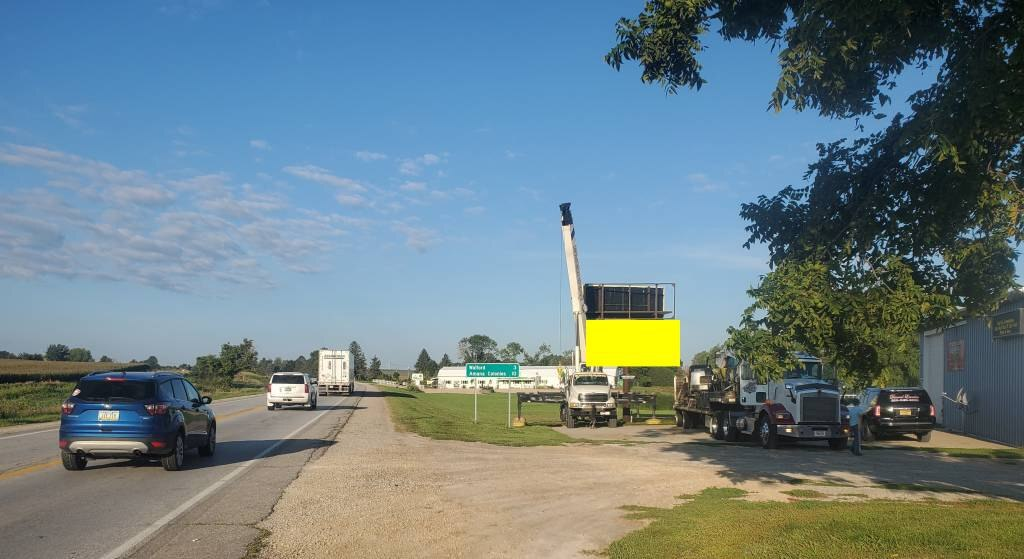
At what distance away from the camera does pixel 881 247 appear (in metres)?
10.4

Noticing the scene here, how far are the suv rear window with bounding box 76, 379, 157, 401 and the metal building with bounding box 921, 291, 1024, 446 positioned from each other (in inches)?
809

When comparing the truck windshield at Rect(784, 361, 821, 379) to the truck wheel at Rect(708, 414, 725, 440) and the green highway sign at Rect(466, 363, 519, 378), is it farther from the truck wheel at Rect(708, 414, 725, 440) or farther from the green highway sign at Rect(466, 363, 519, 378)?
the green highway sign at Rect(466, 363, 519, 378)

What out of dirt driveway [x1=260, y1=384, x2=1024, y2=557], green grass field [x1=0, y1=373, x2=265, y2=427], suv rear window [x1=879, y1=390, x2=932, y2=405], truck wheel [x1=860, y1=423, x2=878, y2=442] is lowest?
green grass field [x1=0, y1=373, x2=265, y2=427]

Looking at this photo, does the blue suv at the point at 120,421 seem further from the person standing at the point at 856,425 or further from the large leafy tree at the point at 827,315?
the person standing at the point at 856,425

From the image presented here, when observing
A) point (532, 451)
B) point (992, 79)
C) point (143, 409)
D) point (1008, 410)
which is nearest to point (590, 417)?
point (532, 451)

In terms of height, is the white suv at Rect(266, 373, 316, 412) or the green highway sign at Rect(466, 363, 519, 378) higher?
the green highway sign at Rect(466, 363, 519, 378)

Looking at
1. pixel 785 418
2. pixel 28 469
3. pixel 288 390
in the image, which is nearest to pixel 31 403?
pixel 288 390

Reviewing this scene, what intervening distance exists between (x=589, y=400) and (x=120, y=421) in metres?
21.8

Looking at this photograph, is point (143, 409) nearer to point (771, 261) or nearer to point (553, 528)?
point (553, 528)

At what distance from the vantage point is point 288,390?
40.8m

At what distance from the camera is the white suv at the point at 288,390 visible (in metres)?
40.8

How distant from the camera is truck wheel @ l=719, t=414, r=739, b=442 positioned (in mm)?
26516

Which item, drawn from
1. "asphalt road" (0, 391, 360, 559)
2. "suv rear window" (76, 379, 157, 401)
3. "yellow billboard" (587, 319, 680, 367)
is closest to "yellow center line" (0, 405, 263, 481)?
"asphalt road" (0, 391, 360, 559)

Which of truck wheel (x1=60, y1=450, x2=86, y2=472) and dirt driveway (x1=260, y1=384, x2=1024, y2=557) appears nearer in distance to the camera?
dirt driveway (x1=260, y1=384, x2=1024, y2=557)
